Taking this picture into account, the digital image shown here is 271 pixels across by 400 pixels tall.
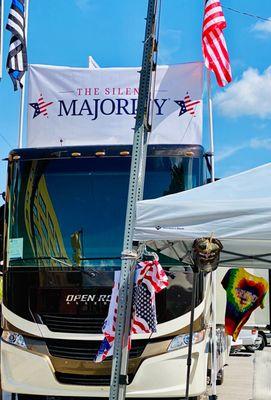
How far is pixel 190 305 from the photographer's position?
5945mm

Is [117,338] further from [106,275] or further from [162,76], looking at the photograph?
[162,76]

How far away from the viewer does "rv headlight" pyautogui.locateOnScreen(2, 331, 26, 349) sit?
6126 mm

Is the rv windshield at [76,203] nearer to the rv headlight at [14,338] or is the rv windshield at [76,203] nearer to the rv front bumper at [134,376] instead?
the rv headlight at [14,338]

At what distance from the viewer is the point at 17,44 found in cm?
935

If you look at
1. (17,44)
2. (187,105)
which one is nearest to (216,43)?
(187,105)

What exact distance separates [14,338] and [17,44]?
5175mm

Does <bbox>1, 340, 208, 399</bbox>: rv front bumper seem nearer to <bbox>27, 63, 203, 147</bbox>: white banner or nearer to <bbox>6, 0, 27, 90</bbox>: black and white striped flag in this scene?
<bbox>27, 63, 203, 147</bbox>: white banner

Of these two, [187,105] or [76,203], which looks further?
[187,105]

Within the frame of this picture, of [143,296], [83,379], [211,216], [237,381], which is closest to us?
[211,216]

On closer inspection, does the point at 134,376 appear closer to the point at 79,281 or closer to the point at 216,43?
the point at 79,281

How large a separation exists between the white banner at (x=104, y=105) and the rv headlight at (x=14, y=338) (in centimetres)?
240

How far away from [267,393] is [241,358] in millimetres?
12476

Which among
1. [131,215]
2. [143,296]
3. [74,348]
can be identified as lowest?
[74,348]

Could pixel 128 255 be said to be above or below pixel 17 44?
below
